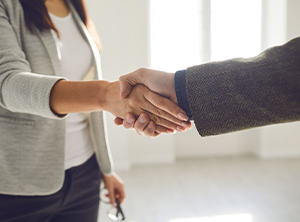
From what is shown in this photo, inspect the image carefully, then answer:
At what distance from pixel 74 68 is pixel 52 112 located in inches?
15.2

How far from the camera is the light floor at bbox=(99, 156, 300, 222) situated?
2.49 m

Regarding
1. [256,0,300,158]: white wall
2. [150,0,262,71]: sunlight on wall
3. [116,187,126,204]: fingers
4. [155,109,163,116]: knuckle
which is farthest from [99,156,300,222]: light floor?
[155,109,163,116]: knuckle

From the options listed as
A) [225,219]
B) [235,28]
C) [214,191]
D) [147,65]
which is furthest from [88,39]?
[235,28]

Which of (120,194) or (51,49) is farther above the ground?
(51,49)

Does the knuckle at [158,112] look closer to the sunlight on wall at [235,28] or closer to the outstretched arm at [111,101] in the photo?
the outstretched arm at [111,101]

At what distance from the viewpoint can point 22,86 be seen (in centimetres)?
71

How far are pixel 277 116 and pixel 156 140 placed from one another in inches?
127

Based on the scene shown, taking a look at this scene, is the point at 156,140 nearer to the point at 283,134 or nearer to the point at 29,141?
the point at 283,134

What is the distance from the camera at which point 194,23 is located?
13.5 ft

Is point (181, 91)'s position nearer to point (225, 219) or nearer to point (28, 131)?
point (28, 131)

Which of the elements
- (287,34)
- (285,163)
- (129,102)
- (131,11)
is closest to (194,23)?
(131,11)

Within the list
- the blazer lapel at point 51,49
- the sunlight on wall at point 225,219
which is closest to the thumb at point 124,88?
the blazer lapel at point 51,49

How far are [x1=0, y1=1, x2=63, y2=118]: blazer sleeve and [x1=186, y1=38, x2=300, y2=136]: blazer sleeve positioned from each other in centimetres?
34

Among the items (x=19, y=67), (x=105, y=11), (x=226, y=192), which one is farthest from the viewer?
Result: (x=105, y=11)
